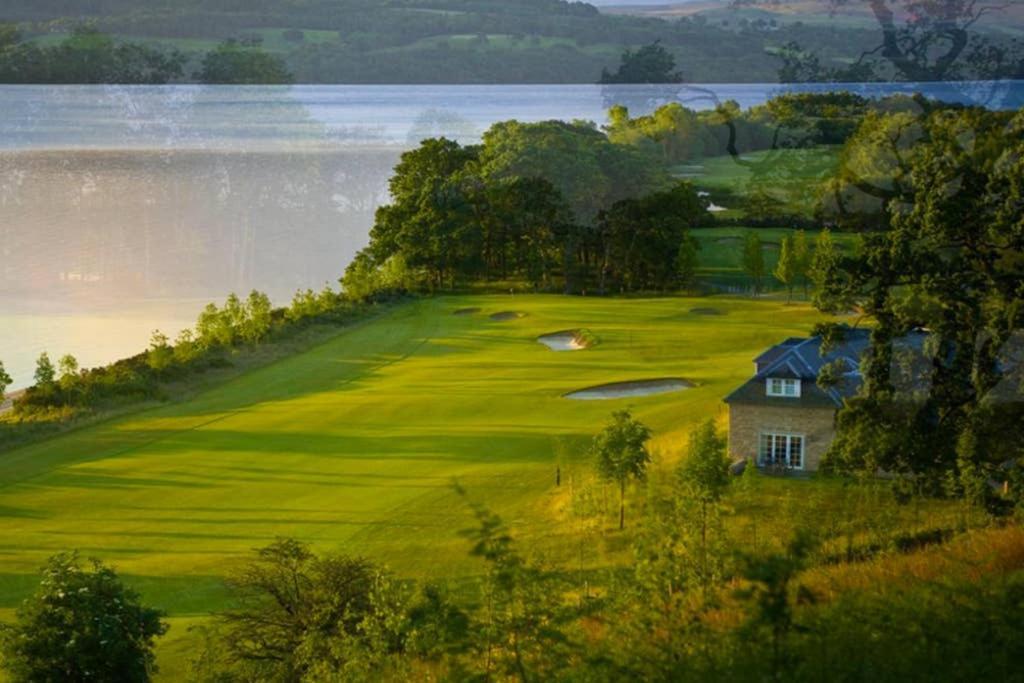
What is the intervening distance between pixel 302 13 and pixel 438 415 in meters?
69.9

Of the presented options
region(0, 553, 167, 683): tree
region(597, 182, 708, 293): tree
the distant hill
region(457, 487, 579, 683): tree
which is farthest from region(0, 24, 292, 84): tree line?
region(457, 487, 579, 683): tree

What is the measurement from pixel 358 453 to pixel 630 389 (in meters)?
10.1

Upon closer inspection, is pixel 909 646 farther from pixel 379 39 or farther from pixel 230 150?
pixel 230 150

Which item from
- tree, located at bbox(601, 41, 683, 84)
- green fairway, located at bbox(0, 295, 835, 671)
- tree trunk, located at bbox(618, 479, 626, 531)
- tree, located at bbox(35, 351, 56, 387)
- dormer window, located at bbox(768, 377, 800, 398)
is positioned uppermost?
tree, located at bbox(601, 41, 683, 84)

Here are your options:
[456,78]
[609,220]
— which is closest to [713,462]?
[609,220]

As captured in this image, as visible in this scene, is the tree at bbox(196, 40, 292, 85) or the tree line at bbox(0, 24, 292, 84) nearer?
the tree line at bbox(0, 24, 292, 84)

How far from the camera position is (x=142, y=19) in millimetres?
87312

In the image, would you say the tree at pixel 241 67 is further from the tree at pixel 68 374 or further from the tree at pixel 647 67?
the tree at pixel 68 374

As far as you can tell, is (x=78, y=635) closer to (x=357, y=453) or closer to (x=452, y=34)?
(x=357, y=453)

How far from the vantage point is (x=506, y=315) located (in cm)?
5494

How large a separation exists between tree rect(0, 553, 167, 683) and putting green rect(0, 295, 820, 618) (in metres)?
4.52

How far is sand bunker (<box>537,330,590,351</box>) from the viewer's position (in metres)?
46.7

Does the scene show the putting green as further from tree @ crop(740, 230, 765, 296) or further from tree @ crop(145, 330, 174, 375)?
tree @ crop(740, 230, 765, 296)

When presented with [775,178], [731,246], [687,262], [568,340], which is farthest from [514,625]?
[775,178]
